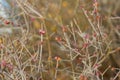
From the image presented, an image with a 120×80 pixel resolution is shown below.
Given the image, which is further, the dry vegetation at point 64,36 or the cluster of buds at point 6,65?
the dry vegetation at point 64,36

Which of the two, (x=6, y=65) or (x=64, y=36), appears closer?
(x=6, y=65)

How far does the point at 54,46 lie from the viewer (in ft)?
15.6

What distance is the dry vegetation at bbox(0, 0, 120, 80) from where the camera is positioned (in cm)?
392

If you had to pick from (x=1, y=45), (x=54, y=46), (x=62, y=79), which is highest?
(x=1, y=45)

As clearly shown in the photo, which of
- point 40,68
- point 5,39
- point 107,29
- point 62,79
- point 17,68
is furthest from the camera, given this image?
point 107,29

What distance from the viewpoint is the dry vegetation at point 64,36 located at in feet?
12.9

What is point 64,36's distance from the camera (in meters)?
4.02

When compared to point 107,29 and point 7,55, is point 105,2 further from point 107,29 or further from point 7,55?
point 7,55

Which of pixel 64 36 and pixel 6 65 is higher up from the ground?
pixel 64 36

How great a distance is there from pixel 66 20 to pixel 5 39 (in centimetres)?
116

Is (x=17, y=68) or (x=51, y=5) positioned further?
(x=51, y=5)

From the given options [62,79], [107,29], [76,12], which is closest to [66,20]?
[76,12]

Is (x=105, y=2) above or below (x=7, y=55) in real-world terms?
above

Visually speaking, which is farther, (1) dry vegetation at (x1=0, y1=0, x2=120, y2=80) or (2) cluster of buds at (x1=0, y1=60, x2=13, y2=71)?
(1) dry vegetation at (x1=0, y1=0, x2=120, y2=80)
